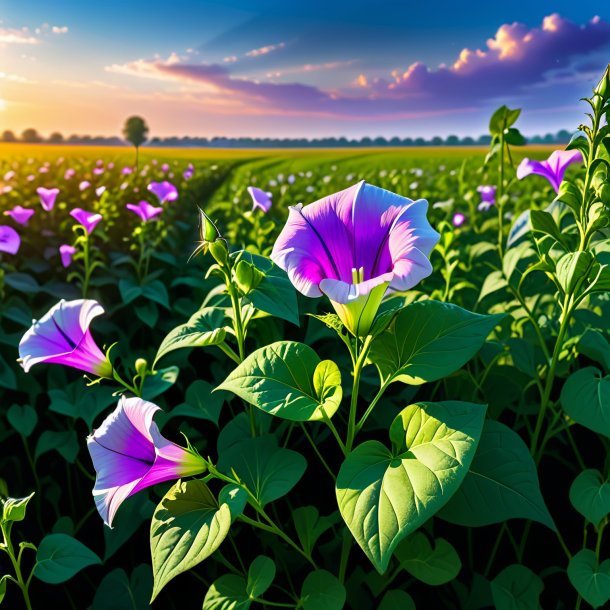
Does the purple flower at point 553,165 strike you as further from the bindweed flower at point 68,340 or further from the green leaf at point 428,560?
the bindweed flower at point 68,340

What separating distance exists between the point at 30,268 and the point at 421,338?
2.84m

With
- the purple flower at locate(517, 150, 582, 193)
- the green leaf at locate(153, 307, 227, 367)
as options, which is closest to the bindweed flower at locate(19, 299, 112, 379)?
the green leaf at locate(153, 307, 227, 367)

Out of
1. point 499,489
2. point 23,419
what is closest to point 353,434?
point 499,489

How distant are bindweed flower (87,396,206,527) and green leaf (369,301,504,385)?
15.8 inches

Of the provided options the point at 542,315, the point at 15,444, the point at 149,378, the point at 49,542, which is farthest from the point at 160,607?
the point at 542,315

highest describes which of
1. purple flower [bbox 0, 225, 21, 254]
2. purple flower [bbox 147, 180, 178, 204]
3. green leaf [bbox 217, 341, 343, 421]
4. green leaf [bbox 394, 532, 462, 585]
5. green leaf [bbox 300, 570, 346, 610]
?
purple flower [bbox 147, 180, 178, 204]

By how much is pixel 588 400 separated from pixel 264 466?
2.26 feet

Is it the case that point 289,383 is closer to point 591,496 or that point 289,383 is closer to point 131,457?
point 131,457

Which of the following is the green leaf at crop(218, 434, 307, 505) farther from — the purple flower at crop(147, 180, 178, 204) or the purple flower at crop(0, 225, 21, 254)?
the purple flower at crop(147, 180, 178, 204)

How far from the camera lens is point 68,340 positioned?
1.27m

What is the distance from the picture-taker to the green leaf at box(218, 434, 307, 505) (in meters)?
1.15

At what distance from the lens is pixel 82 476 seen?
222 centimetres

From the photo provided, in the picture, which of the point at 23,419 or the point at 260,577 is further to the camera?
the point at 23,419

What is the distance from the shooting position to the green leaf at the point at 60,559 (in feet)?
4.12
